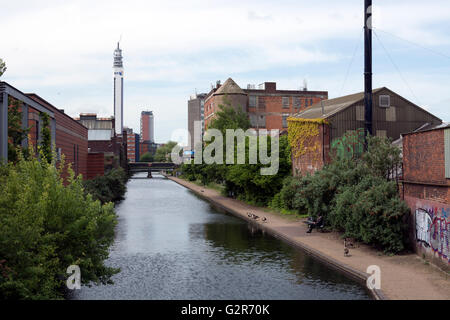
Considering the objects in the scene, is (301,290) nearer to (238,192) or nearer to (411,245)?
(411,245)

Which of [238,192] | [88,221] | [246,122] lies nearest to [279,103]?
[246,122]

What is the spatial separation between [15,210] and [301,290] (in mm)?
9468

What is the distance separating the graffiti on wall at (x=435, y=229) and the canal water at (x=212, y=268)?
12.5 ft

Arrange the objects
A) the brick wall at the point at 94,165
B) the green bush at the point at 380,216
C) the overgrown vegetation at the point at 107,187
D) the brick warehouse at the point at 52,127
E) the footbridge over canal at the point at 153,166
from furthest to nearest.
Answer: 1. the footbridge over canal at the point at 153,166
2. the brick wall at the point at 94,165
3. the overgrown vegetation at the point at 107,187
4. the green bush at the point at 380,216
5. the brick warehouse at the point at 52,127

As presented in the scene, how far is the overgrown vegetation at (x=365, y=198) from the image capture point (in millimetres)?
22016

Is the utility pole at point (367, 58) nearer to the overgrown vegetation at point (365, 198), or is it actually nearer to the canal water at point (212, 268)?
the overgrown vegetation at point (365, 198)

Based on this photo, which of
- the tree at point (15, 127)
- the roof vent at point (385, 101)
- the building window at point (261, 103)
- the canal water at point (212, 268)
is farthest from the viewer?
the building window at point (261, 103)

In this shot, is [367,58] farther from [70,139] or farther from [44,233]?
[70,139]

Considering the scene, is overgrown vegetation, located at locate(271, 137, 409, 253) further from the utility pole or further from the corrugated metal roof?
the corrugated metal roof

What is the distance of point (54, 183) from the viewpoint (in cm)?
1459

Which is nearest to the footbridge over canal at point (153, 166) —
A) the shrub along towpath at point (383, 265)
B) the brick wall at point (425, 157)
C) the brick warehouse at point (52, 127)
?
the brick warehouse at point (52, 127)

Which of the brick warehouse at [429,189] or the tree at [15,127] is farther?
the tree at [15,127]

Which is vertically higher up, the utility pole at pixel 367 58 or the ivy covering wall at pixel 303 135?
the utility pole at pixel 367 58

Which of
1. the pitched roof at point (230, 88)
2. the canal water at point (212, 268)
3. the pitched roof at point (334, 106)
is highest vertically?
the pitched roof at point (230, 88)
